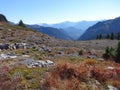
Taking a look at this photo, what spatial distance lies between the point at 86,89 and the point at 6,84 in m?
3.88

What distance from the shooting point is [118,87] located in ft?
44.6

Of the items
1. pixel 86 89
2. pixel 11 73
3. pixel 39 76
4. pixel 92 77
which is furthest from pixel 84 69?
pixel 11 73

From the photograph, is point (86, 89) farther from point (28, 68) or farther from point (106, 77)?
point (28, 68)

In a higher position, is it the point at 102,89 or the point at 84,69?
the point at 84,69

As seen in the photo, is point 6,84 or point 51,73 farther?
point 51,73

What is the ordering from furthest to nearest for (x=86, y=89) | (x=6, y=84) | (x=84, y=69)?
(x=84, y=69)
(x=86, y=89)
(x=6, y=84)

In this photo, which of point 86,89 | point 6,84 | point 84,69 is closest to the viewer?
point 6,84

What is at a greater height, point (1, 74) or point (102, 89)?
point (1, 74)

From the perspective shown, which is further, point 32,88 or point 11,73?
point 11,73

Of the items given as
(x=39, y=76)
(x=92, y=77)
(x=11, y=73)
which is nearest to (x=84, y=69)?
(x=92, y=77)

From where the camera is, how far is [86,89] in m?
12.1

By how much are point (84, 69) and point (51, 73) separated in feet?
6.57

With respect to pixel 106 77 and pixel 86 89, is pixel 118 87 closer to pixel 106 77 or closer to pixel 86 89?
pixel 106 77

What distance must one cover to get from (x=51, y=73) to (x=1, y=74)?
8.21ft
